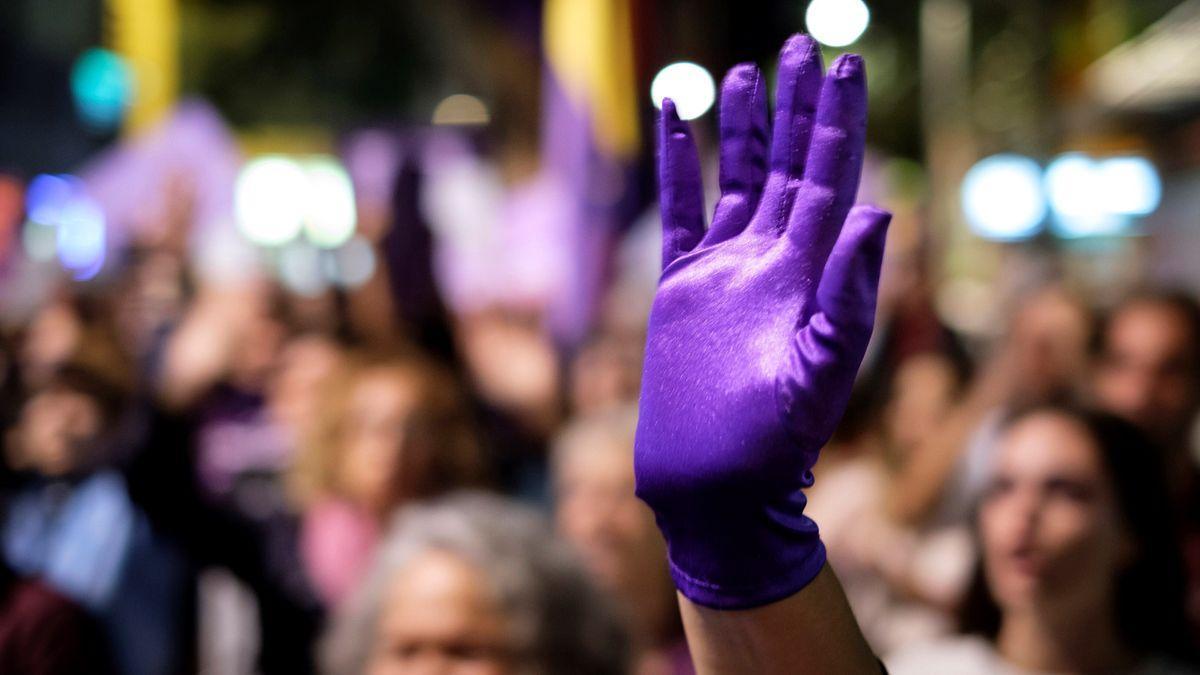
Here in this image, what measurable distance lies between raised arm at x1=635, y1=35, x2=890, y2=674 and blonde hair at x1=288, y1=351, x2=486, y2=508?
2169 millimetres

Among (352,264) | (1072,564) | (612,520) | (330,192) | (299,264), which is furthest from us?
(330,192)

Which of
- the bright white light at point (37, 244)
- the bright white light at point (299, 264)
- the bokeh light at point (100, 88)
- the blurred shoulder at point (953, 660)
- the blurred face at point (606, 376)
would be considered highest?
the bokeh light at point (100, 88)

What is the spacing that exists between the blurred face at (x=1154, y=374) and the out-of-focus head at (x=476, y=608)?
1.77 m

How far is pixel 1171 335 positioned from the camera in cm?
346

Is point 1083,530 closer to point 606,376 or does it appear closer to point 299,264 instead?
point 606,376

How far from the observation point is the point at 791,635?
41.2 inches

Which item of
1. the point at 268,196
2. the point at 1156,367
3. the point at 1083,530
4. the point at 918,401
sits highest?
the point at 268,196

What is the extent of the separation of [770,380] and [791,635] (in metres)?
0.21

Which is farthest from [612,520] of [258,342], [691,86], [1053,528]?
[691,86]

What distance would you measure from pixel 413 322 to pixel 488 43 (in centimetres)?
344

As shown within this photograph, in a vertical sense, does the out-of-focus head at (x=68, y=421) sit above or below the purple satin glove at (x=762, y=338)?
below

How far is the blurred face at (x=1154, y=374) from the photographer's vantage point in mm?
3359

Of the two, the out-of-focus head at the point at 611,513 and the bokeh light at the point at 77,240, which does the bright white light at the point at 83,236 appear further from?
the out-of-focus head at the point at 611,513

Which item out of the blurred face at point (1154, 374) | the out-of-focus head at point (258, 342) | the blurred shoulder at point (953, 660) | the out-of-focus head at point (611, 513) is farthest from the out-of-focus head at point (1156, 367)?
the out-of-focus head at point (258, 342)
